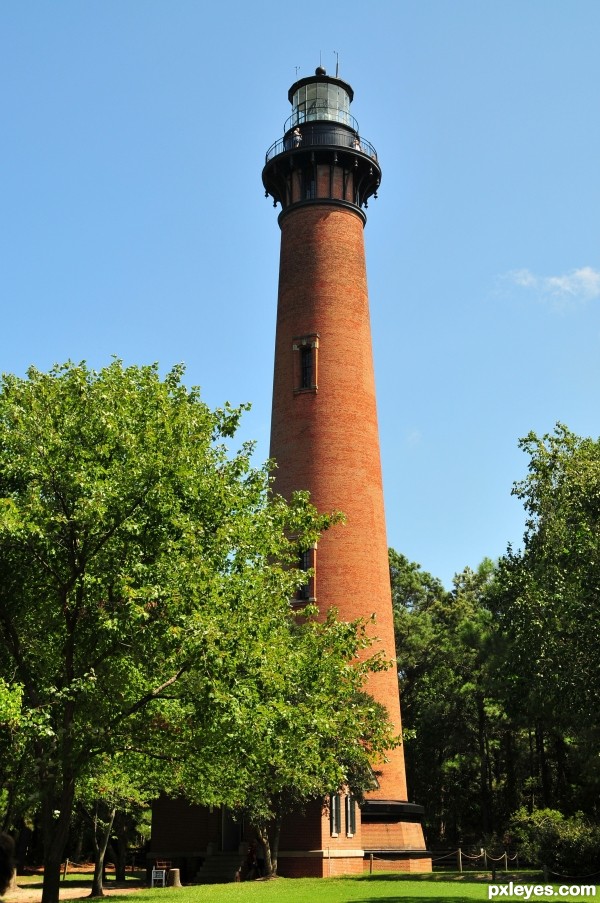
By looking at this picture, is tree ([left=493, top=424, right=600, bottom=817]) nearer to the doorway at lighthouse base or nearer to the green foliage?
the green foliage

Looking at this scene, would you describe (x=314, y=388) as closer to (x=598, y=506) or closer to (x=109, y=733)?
(x=598, y=506)

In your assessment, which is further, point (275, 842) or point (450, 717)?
point (450, 717)

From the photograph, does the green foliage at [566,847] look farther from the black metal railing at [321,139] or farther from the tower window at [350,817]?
the black metal railing at [321,139]

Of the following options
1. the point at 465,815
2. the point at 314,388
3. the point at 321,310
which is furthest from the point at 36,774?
the point at 465,815

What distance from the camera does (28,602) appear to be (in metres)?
16.6

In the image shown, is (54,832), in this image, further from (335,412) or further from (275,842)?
(335,412)

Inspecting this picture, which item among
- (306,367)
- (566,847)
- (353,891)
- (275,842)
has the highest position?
(306,367)

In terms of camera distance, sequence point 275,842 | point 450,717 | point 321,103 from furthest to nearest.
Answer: point 450,717
point 321,103
point 275,842

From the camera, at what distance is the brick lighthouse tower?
32031mm

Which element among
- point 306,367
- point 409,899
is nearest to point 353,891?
point 409,899

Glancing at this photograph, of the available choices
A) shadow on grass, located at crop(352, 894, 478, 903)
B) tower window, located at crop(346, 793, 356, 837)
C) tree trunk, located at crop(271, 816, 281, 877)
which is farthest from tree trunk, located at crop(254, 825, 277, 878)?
shadow on grass, located at crop(352, 894, 478, 903)

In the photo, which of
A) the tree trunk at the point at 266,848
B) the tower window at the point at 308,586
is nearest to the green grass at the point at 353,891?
the tree trunk at the point at 266,848

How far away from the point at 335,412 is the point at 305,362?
2.56 meters

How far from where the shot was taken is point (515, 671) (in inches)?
878
